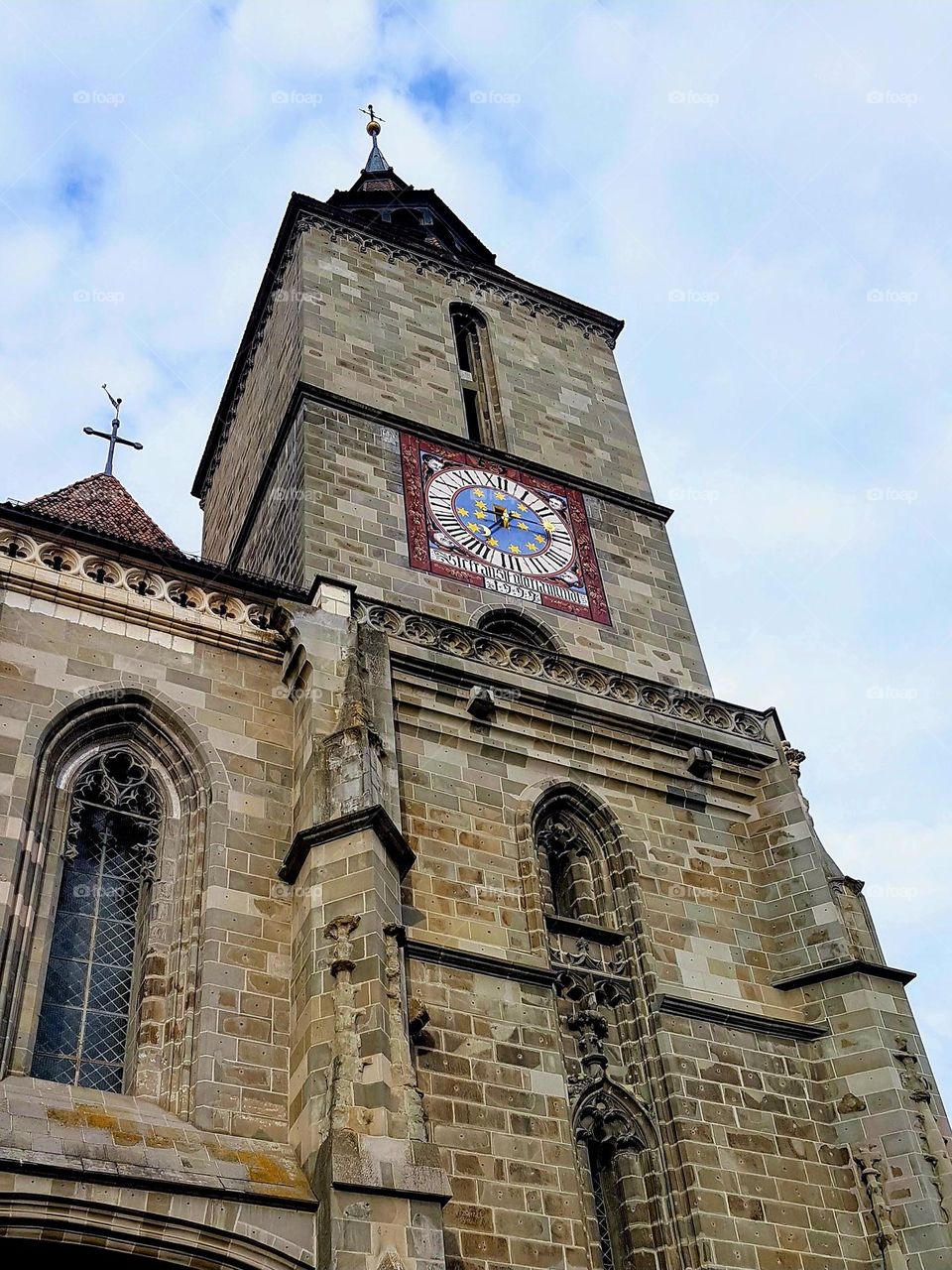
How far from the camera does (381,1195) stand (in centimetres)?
960

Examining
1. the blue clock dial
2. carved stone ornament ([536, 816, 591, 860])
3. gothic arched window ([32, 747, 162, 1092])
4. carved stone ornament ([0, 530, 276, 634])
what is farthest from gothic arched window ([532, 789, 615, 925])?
the blue clock dial

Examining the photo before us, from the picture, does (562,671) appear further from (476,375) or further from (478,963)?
(476,375)

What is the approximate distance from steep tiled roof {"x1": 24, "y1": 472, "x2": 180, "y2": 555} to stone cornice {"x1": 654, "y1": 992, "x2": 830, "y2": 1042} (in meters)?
7.35

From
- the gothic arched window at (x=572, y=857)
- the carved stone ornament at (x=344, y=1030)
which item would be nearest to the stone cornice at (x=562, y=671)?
the gothic arched window at (x=572, y=857)

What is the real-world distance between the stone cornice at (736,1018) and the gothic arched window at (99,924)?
4940 millimetres

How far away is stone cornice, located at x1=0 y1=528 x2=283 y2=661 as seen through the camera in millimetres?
13375

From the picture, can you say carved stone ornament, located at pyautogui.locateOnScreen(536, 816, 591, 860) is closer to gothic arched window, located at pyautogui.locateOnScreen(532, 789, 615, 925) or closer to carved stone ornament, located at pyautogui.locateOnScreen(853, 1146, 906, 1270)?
gothic arched window, located at pyautogui.locateOnScreen(532, 789, 615, 925)

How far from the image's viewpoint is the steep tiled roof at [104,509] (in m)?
16.5

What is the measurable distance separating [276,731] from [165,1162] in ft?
15.5

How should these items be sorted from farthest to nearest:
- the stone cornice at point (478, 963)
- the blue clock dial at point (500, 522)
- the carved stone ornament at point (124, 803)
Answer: the blue clock dial at point (500, 522) < the stone cornice at point (478, 963) < the carved stone ornament at point (124, 803)

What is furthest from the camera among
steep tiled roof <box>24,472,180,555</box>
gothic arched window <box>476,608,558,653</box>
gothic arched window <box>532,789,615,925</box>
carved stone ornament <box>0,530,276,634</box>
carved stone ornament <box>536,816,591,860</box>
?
gothic arched window <box>476,608,558,653</box>

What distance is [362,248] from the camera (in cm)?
2317

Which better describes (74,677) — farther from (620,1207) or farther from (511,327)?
(511,327)

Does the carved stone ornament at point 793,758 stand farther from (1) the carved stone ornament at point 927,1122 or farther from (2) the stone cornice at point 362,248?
(2) the stone cornice at point 362,248
